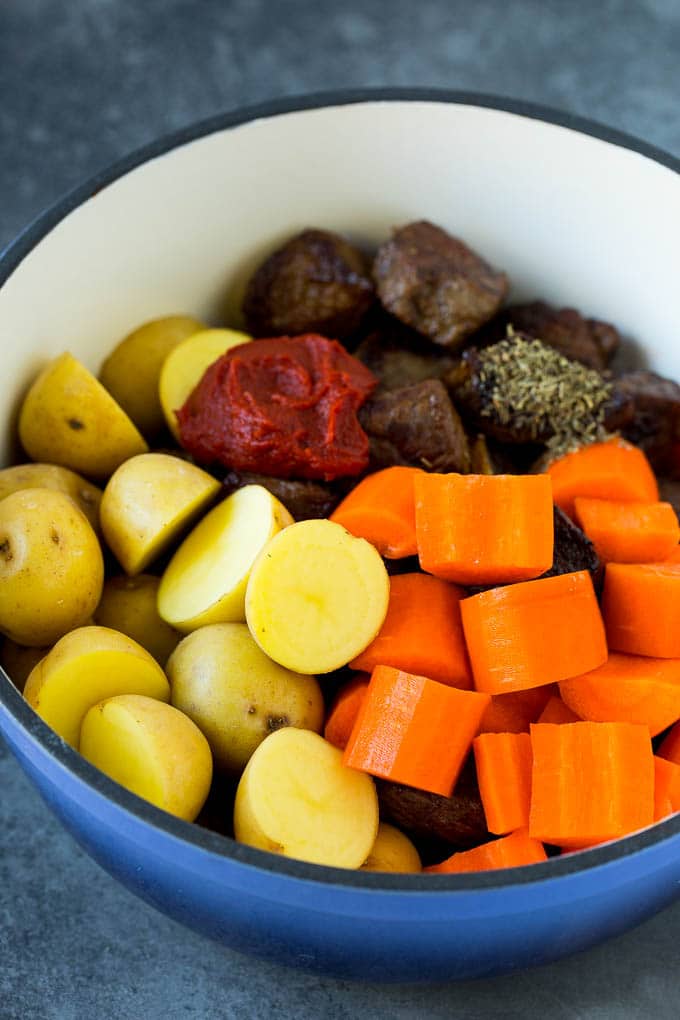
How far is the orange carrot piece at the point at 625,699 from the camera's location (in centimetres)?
192

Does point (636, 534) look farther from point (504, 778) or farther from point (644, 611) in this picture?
point (504, 778)

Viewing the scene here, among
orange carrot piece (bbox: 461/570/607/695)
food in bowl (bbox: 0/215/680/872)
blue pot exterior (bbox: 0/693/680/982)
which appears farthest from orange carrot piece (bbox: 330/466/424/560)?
blue pot exterior (bbox: 0/693/680/982)

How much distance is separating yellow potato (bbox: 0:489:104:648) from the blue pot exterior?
263 millimetres

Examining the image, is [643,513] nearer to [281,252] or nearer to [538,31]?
[281,252]

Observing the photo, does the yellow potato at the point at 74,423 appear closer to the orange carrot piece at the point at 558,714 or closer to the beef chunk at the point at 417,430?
the beef chunk at the point at 417,430

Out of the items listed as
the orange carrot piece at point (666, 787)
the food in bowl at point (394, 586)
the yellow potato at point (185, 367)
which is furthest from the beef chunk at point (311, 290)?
the orange carrot piece at point (666, 787)

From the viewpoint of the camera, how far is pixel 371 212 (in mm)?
2680

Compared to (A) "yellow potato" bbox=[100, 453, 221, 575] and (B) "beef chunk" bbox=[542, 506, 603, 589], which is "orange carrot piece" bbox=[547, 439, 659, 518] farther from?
(A) "yellow potato" bbox=[100, 453, 221, 575]

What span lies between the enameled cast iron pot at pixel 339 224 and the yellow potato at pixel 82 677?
0.10 meters

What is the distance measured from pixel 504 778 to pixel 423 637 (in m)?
0.27

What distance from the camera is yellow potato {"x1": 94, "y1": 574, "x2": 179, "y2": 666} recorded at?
2150mm

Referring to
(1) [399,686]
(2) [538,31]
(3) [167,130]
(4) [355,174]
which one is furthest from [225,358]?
(2) [538,31]

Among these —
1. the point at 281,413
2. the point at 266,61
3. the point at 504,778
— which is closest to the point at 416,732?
the point at 504,778

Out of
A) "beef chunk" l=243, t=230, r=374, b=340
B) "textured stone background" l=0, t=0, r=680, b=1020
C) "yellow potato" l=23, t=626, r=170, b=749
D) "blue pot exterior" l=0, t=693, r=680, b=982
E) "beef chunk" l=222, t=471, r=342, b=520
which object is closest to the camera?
"blue pot exterior" l=0, t=693, r=680, b=982
